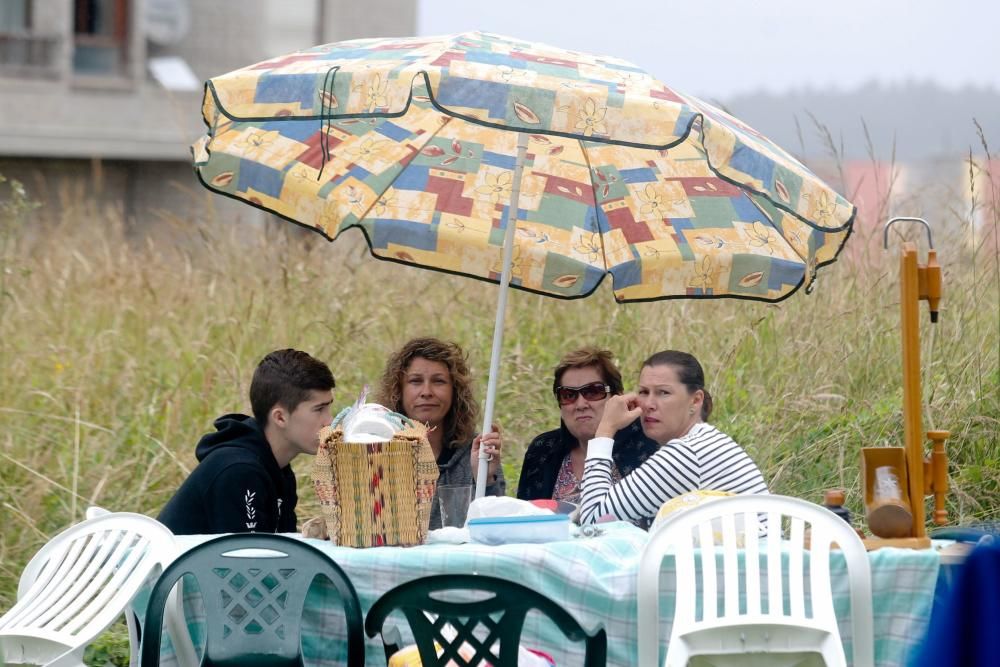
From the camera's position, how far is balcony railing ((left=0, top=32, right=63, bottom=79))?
19.0 metres

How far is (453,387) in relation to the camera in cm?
520

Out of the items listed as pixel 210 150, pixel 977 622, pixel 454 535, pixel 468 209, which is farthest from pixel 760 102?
pixel 977 622

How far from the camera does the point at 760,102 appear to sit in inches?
552

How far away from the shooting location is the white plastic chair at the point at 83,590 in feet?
10.8

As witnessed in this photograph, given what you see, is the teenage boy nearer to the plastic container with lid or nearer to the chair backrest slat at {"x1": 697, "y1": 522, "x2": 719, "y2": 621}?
the plastic container with lid

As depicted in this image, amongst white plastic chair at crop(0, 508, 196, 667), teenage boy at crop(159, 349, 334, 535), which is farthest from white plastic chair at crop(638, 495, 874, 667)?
teenage boy at crop(159, 349, 334, 535)

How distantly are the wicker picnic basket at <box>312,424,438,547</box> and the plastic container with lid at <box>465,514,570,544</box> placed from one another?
172 mm

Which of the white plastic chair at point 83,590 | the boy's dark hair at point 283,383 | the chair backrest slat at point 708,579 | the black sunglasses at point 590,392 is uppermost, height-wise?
the boy's dark hair at point 283,383

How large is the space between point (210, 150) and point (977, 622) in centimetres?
359

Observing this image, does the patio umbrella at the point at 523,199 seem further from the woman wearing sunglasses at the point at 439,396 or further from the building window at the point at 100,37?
the building window at the point at 100,37

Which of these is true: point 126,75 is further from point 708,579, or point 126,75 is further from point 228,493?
point 708,579

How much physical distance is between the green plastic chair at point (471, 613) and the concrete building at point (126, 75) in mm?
15192

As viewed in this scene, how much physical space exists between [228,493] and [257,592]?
720mm

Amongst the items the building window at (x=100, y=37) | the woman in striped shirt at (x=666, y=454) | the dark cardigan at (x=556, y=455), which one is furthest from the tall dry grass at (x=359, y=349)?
the building window at (x=100, y=37)
